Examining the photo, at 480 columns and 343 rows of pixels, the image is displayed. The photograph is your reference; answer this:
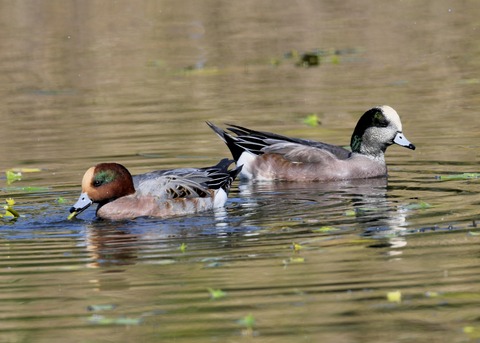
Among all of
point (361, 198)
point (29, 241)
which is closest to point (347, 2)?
point (361, 198)

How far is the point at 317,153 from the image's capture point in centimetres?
1409

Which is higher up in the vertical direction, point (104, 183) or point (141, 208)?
point (104, 183)

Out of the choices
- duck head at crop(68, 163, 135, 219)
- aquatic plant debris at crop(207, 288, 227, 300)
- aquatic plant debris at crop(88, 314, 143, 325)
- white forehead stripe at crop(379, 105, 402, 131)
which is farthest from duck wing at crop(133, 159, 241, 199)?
aquatic plant debris at crop(88, 314, 143, 325)

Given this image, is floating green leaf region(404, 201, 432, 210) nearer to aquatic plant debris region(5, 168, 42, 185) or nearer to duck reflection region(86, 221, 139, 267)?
duck reflection region(86, 221, 139, 267)

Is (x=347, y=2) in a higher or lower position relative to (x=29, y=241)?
higher

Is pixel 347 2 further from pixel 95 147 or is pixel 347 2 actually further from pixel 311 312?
pixel 311 312

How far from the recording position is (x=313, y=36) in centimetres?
2439

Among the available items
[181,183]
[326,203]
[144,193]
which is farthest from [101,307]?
[326,203]

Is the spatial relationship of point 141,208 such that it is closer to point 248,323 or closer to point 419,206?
point 419,206

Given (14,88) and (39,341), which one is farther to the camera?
(14,88)

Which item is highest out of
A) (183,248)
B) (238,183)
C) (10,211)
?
(10,211)

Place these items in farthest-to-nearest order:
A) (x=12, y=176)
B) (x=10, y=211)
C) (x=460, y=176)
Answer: (x=12, y=176)
(x=460, y=176)
(x=10, y=211)

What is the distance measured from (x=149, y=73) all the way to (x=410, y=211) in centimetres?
1065

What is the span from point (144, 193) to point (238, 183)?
2789 mm
